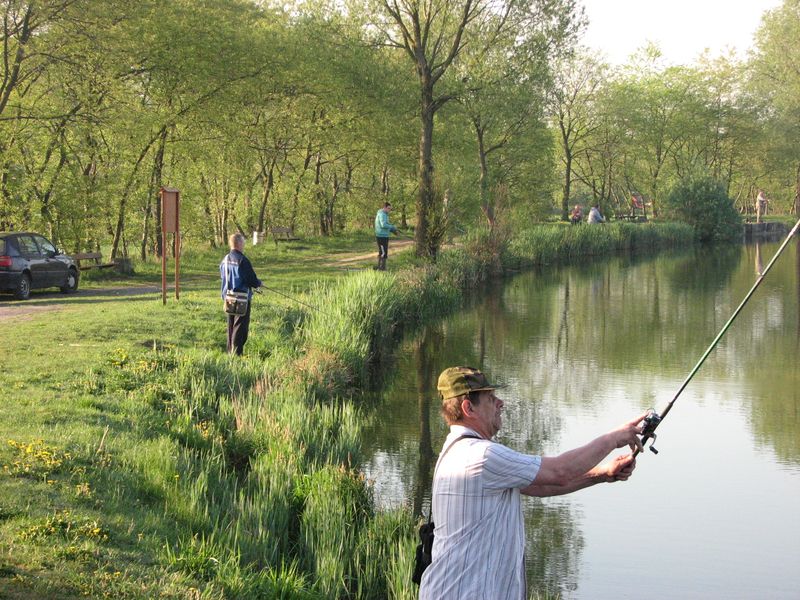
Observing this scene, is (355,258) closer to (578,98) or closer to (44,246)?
(44,246)

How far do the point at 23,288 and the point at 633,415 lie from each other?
13753mm

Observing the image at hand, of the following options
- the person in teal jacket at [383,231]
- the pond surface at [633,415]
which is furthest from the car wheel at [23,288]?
the person in teal jacket at [383,231]

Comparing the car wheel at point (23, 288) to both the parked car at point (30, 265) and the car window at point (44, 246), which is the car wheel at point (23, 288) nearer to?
the parked car at point (30, 265)

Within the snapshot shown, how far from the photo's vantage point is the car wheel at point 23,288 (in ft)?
72.1

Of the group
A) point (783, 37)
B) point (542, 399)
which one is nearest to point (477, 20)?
point (542, 399)

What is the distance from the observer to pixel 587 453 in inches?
166

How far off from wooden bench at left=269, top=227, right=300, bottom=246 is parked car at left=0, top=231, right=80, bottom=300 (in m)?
17.1

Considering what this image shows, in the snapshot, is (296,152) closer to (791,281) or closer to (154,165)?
(154,165)

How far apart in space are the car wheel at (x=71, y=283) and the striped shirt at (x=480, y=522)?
2104 centimetres

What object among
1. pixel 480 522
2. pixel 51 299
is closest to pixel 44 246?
pixel 51 299

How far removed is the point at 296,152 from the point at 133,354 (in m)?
30.6

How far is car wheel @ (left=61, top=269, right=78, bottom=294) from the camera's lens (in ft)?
77.8

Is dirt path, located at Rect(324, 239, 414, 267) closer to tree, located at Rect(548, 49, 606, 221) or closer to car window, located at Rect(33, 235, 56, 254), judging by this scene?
car window, located at Rect(33, 235, 56, 254)

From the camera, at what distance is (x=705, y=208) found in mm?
59031
